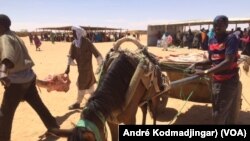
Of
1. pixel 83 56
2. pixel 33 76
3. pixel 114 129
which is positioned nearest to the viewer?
pixel 114 129

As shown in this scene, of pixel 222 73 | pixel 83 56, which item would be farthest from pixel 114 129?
pixel 83 56

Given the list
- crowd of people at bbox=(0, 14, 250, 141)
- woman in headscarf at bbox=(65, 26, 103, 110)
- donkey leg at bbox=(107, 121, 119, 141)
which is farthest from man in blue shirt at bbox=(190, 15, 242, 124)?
woman in headscarf at bbox=(65, 26, 103, 110)

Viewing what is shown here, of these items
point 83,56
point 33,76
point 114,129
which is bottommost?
point 114,129

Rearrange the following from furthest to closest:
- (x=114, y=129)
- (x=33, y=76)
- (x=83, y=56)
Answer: (x=83, y=56) < (x=33, y=76) < (x=114, y=129)

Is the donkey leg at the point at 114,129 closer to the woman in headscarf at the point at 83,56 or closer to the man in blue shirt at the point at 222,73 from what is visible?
the man in blue shirt at the point at 222,73

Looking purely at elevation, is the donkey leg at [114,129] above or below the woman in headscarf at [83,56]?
below

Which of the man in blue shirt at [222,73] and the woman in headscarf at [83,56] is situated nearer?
the man in blue shirt at [222,73]

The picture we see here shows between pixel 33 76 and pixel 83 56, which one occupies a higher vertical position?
pixel 83 56

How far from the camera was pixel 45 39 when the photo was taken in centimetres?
5209

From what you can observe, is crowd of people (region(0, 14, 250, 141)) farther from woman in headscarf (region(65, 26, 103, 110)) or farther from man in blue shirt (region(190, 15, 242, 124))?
woman in headscarf (region(65, 26, 103, 110))

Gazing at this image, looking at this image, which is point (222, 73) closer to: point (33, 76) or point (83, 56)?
point (33, 76)

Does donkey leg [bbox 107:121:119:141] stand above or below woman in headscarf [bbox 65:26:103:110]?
below

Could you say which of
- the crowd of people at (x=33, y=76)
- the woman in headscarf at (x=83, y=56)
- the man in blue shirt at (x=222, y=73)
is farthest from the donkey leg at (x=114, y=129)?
the woman in headscarf at (x=83, y=56)

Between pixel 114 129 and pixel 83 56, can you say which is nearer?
pixel 114 129
